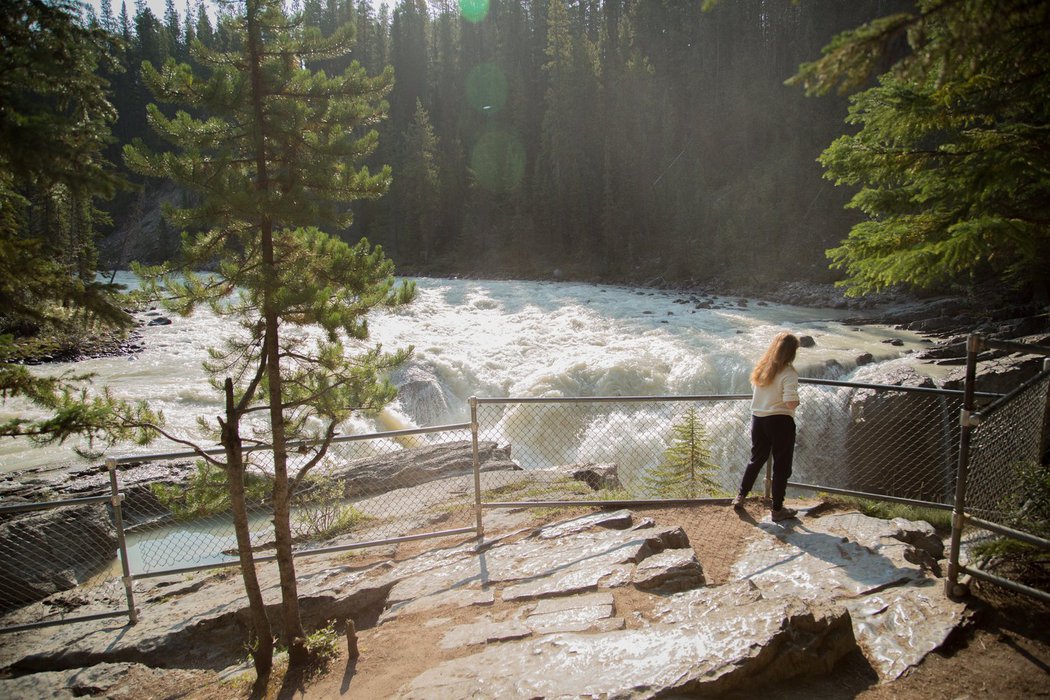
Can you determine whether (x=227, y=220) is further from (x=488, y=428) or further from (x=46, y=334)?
(x=488, y=428)

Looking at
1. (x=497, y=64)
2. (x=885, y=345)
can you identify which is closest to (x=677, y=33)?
(x=497, y=64)

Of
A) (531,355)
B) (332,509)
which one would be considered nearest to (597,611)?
(332,509)

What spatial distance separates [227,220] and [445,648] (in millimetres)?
3631

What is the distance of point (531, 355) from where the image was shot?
19625 mm

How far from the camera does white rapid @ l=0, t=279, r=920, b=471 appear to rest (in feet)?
51.0

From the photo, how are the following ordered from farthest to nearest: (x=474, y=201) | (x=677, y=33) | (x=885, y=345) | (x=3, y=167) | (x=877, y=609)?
(x=677, y=33)
(x=474, y=201)
(x=885, y=345)
(x=877, y=609)
(x=3, y=167)

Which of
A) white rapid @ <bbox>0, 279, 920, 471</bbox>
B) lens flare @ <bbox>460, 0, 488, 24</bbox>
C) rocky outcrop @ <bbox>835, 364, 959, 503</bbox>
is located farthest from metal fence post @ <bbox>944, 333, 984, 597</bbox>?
lens flare @ <bbox>460, 0, 488, 24</bbox>

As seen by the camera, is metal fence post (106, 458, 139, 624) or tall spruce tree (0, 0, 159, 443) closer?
tall spruce tree (0, 0, 159, 443)

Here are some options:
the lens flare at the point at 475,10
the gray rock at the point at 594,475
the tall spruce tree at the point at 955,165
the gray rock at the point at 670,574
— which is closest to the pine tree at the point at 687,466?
the gray rock at the point at 594,475

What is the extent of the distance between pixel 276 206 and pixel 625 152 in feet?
154

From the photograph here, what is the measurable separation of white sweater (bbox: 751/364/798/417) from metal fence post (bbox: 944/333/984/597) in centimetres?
152

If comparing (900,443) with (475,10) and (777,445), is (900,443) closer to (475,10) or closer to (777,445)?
(777,445)

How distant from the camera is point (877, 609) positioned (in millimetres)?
4352

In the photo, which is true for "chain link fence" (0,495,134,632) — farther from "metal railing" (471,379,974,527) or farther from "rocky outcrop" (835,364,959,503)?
"rocky outcrop" (835,364,959,503)
